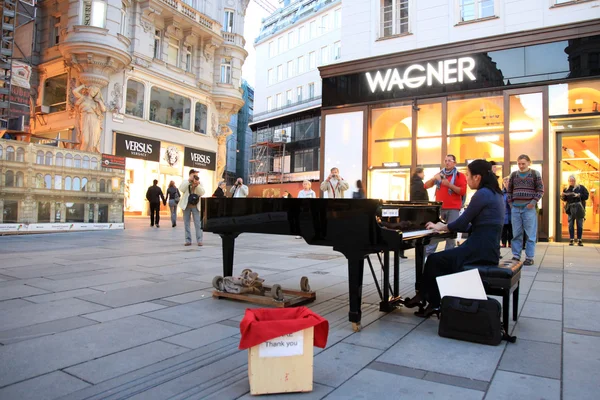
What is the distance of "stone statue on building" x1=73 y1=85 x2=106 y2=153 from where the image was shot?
68.3 feet

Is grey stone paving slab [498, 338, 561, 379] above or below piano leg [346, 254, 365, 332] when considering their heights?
below

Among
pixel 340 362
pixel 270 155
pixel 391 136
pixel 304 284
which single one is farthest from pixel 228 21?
pixel 340 362

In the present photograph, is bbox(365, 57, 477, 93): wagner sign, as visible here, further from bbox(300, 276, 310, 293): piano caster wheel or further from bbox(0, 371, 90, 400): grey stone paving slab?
bbox(0, 371, 90, 400): grey stone paving slab

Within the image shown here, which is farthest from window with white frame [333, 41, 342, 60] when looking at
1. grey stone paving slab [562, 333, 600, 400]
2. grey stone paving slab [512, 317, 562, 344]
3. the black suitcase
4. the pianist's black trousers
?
grey stone paving slab [562, 333, 600, 400]

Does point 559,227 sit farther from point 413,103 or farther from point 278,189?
point 278,189

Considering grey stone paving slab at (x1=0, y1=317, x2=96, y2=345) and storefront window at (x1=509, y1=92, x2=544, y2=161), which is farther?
storefront window at (x1=509, y1=92, x2=544, y2=161)

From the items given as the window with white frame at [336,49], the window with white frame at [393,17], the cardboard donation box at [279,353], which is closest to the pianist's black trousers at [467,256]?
the cardboard donation box at [279,353]

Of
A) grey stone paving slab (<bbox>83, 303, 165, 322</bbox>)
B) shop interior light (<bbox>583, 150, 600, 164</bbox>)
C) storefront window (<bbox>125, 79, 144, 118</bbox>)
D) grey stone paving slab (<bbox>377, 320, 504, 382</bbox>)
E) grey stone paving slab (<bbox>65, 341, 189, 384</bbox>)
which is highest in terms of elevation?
storefront window (<bbox>125, 79, 144, 118</bbox>)

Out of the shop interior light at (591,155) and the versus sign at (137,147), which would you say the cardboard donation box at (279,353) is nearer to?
the shop interior light at (591,155)

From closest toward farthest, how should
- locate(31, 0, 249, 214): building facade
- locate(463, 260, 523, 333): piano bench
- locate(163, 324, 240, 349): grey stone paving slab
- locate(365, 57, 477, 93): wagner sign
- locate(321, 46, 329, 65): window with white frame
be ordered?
locate(163, 324, 240, 349): grey stone paving slab, locate(463, 260, 523, 333): piano bench, locate(365, 57, 477, 93): wagner sign, locate(31, 0, 249, 214): building facade, locate(321, 46, 329, 65): window with white frame

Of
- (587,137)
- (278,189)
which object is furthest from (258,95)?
(587,137)

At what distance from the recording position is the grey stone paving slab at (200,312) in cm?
378

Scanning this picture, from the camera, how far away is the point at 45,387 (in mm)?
2361

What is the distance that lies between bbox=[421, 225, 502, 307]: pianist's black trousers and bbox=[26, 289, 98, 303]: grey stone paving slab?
371 cm
